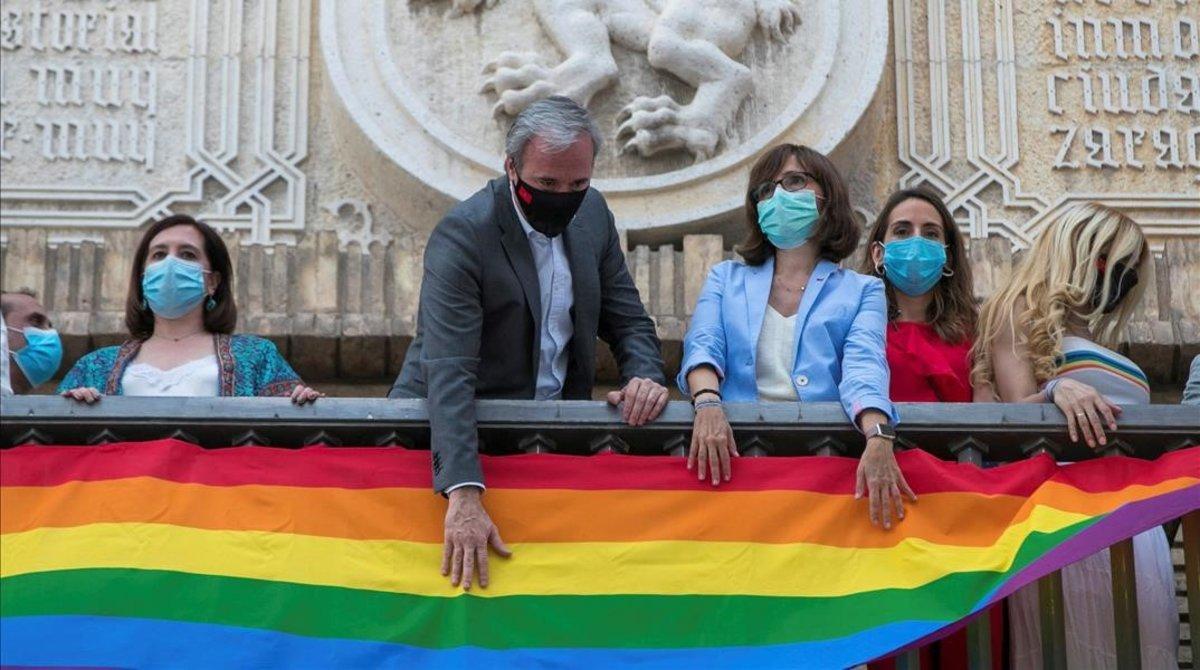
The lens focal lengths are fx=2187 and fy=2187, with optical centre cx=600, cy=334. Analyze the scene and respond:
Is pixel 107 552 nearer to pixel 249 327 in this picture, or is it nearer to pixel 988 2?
pixel 249 327

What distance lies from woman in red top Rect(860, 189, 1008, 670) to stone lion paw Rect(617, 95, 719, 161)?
2196mm

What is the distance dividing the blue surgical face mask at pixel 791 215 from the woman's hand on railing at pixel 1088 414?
93cm

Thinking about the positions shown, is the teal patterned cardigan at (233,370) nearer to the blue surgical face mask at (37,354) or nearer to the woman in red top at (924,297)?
the blue surgical face mask at (37,354)

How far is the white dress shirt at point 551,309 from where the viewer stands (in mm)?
6363

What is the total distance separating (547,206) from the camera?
20.5 ft

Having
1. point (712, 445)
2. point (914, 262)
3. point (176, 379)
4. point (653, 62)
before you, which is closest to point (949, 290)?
point (914, 262)

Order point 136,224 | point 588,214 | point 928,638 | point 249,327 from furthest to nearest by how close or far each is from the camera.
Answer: point 136,224
point 249,327
point 588,214
point 928,638

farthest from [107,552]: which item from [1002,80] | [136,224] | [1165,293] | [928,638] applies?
[1002,80]

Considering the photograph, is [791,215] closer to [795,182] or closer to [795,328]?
[795,182]

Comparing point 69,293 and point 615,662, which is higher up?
point 69,293

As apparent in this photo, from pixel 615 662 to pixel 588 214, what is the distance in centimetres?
142

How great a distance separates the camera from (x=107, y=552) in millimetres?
5934

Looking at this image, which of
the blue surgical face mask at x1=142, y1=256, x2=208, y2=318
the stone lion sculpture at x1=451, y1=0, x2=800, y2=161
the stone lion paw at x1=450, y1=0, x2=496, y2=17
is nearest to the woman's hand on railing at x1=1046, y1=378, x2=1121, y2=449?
the blue surgical face mask at x1=142, y1=256, x2=208, y2=318

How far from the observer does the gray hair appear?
242 inches
